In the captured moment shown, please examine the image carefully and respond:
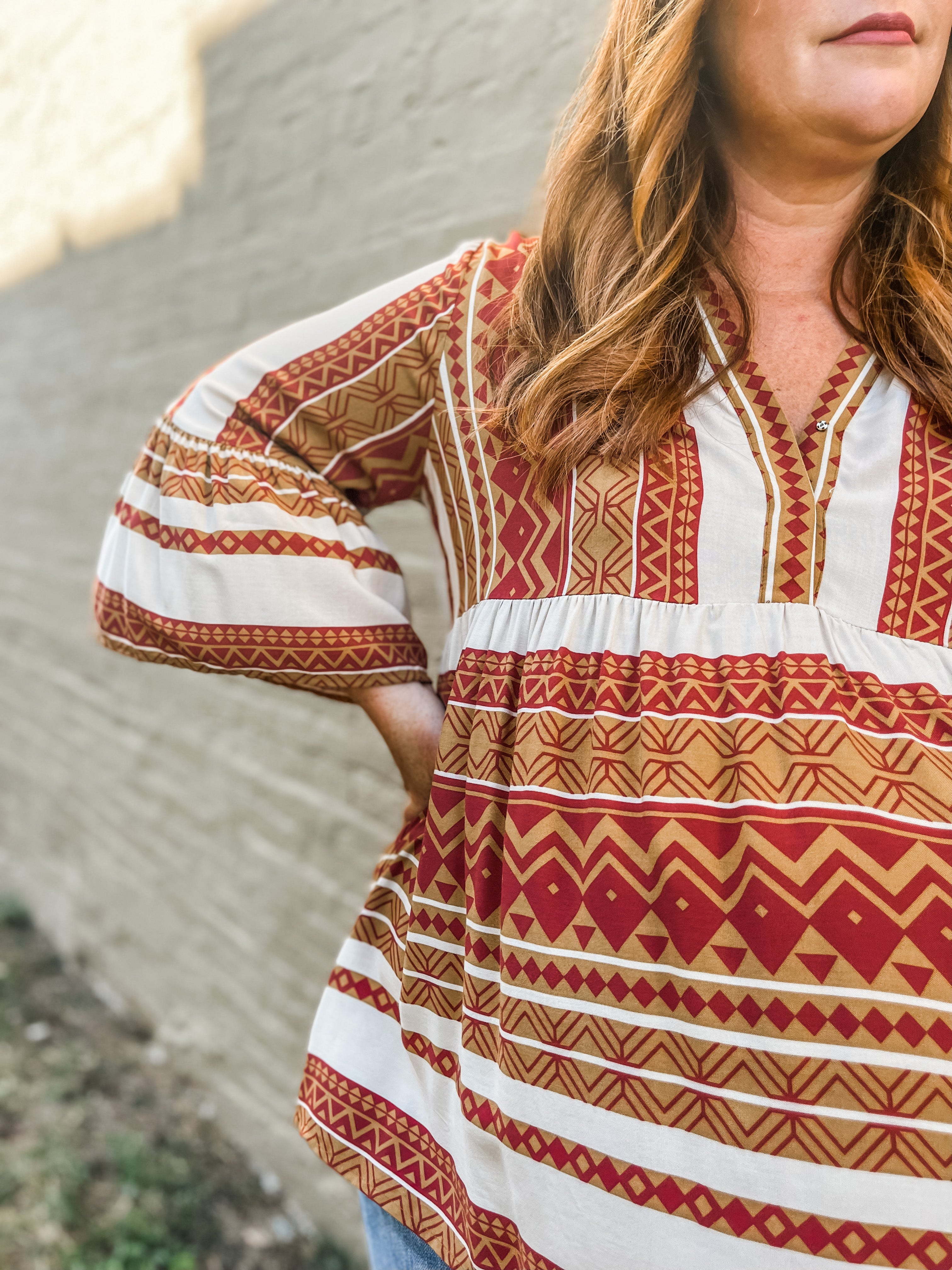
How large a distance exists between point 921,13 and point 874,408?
0.32m

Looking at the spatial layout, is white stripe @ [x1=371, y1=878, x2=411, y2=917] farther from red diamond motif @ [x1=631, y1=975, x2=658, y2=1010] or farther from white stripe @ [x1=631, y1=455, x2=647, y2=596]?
white stripe @ [x1=631, y1=455, x2=647, y2=596]

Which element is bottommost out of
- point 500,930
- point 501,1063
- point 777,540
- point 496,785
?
point 501,1063

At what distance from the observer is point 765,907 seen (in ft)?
2.29

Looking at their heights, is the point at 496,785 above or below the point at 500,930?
above

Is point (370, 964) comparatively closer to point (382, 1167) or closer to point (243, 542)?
point (382, 1167)

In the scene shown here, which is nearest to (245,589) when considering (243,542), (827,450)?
(243,542)

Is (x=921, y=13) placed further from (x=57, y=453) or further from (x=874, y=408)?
(x=57, y=453)

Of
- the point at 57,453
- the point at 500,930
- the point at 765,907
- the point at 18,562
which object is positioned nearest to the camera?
the point at 765,907

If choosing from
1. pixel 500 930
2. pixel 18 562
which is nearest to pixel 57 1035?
pixel 18 562

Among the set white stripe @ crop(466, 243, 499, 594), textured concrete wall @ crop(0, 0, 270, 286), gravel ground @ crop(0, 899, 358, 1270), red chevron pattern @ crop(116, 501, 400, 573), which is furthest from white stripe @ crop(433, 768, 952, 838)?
textured concrete wall @ crop(0, 0, 270, 286)

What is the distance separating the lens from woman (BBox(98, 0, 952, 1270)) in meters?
0.69

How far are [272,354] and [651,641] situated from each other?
53 cm

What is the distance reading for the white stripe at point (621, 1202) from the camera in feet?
2.16

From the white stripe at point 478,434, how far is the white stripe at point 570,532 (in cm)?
8
